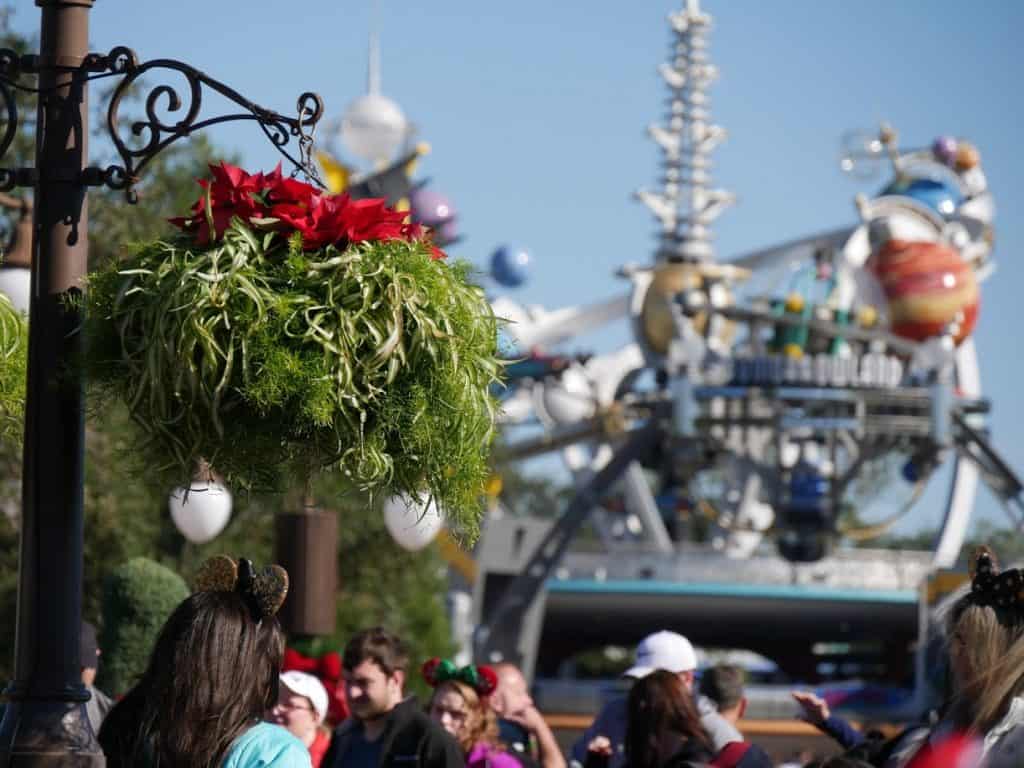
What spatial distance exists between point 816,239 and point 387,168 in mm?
16575

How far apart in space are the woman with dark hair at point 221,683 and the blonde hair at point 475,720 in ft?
12.2

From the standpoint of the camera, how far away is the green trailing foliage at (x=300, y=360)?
464cm

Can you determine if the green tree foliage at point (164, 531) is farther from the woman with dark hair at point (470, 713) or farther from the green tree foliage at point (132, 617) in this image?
the woman with dark hair at point (470, 713)

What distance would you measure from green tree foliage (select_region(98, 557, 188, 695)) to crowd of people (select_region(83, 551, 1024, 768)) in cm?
99

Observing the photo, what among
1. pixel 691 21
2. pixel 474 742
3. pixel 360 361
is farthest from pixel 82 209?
pixel 691 21

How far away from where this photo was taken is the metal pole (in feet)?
16.6

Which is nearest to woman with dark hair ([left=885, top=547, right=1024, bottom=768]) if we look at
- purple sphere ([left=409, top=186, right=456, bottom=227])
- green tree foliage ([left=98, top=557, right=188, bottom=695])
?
green tree foliage ([left=98, top=557, right=188, bottom=695])

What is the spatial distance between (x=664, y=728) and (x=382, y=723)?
101 cm

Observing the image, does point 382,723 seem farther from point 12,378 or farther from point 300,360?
point 300,360

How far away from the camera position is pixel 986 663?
3742 millimetres

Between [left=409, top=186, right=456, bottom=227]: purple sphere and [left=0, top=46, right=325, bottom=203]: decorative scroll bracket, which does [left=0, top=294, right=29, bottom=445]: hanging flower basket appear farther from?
[left=409, top=186, right=456, bottom=227]: purple sphere

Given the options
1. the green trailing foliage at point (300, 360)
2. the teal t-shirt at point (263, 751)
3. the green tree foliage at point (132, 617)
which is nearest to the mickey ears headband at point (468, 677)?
the green tree foliage at point (132, 617)

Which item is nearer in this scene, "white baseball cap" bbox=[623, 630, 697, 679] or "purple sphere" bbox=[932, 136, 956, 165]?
"white baseball cap" bbox=[623, 630, 697, 679]

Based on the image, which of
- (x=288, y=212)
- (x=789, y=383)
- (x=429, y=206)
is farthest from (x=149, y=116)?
(x=789, y=383)
